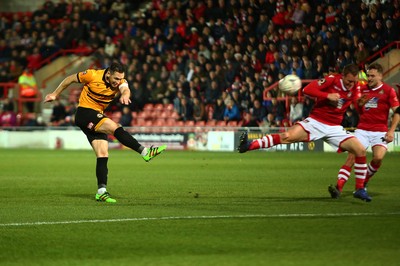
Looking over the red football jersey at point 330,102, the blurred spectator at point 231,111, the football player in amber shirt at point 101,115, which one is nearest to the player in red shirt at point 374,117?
the red football jersey at point 330,102

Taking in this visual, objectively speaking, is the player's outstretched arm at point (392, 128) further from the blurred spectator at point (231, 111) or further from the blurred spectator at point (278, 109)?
the blurred spectator at point (231, 111)

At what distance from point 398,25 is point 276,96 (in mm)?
4614

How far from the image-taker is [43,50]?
37.1m

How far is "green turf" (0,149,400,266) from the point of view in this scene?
705 centimetres

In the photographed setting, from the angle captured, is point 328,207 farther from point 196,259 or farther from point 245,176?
point 245,176

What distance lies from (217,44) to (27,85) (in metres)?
8.82

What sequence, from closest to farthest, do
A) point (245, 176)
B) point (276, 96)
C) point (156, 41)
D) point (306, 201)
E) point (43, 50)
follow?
point (306, 201), point (245, 176), point (276, 96), point (156, 41), point (43, 50)

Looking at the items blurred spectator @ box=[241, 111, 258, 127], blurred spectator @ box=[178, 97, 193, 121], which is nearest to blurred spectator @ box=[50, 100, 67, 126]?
blurred spectator @ box=[178, 97, 193, 121]

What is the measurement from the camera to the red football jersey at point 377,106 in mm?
A: 12211

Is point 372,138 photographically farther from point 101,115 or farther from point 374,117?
point 101,115

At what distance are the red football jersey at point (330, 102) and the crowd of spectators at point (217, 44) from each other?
14594 millimetres

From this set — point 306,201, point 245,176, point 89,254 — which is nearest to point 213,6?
point 245,176

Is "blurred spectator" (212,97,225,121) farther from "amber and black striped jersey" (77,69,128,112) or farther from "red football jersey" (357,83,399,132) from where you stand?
"amber and black striped jersey" (77,69,128,112)

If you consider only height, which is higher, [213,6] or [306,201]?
[213,6]
